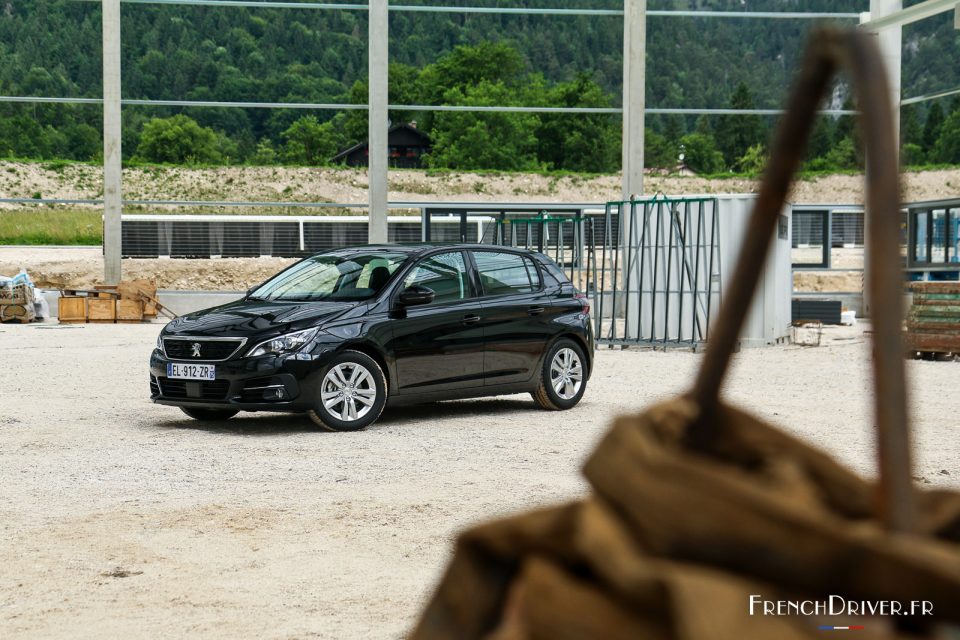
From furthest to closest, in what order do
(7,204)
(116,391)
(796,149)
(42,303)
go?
(7,204) < (42,303) < (116,391) < (796,149)

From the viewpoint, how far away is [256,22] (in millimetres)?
41562

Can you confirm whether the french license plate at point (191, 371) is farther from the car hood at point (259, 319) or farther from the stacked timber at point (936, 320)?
the stacked timber at point (936, 320)

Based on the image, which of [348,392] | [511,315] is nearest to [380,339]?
[348,392]

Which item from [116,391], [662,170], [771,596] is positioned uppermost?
[662,170]

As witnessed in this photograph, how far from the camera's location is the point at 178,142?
4144 cm

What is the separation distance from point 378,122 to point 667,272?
1338 cm

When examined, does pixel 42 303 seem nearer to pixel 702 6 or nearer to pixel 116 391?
pixel 116 391

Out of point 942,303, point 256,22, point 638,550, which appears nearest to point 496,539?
point 638,550

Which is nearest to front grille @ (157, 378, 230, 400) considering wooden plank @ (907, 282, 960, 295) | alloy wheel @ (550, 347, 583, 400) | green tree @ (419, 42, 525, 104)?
alloy wheel @ (550, 347, 583, 400)

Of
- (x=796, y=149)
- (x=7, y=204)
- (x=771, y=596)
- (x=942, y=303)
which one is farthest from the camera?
(x=7, y=204)

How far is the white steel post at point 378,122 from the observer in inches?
1324

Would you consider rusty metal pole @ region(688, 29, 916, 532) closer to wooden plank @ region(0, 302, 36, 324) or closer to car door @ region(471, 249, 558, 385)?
car door @ region(471, 249, 558, 385)

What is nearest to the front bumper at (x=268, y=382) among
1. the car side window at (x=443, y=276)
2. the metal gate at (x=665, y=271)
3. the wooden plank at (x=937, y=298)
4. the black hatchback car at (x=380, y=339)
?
the black hatchback car at (x=380, y=339)

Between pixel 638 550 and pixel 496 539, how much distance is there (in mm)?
136
